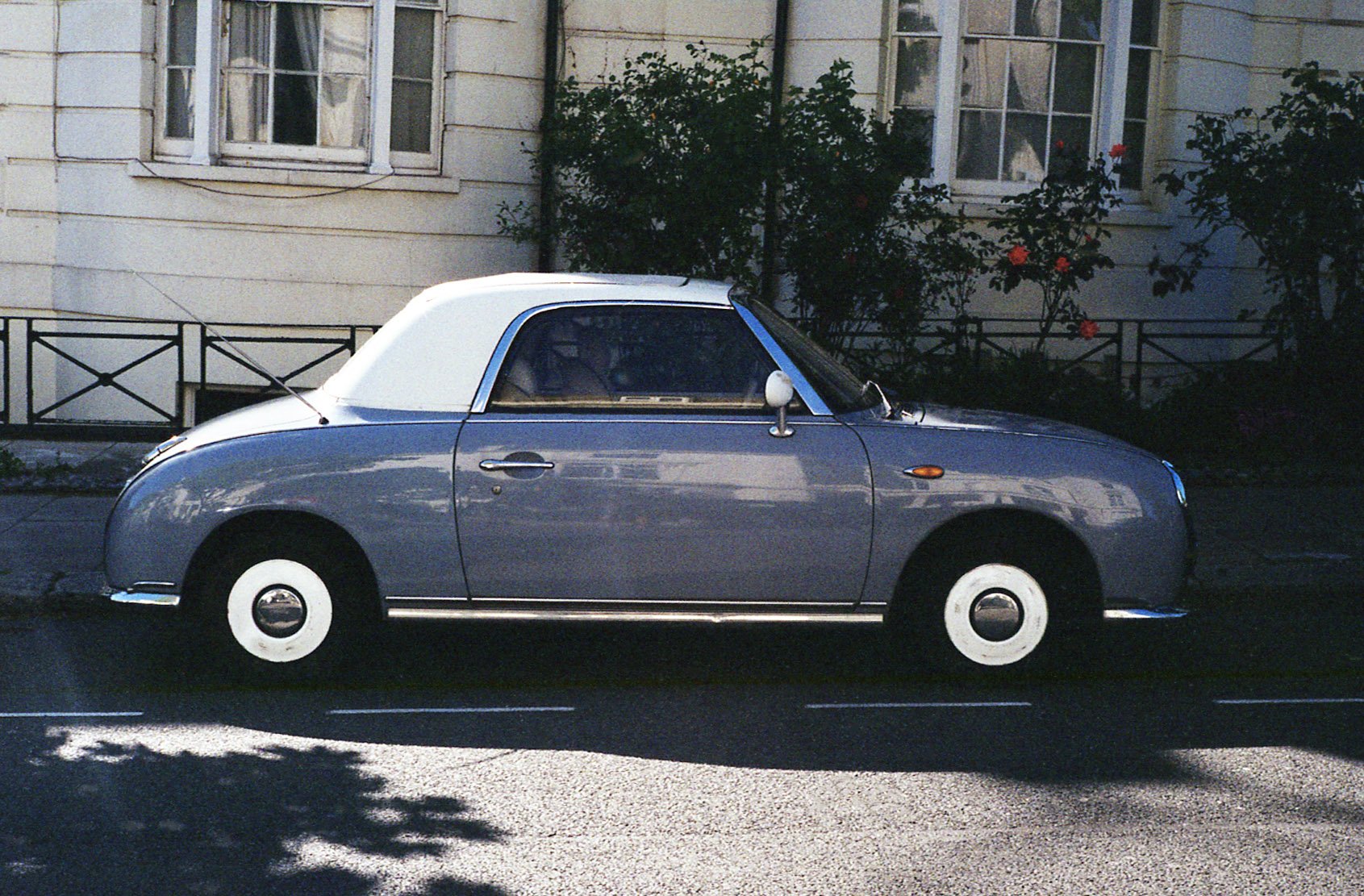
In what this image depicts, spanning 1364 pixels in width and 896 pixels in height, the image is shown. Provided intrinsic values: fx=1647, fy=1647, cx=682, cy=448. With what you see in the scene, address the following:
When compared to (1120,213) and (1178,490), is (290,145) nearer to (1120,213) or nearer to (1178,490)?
(1120,213)

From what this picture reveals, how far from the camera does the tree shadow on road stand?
178 inches

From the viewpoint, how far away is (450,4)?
42.4ft

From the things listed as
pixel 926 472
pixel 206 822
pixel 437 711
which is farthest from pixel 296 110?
pixel 206 822

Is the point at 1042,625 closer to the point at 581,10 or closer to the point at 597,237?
the point at 597,237

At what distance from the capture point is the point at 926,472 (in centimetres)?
650

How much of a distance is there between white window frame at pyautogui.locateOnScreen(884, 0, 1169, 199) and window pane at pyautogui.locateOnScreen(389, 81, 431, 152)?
377cm

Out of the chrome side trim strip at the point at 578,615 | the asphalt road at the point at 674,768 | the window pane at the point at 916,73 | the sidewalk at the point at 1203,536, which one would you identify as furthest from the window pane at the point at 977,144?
the chrome side trim strip at the point at 578,615

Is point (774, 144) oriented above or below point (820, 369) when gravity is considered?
above

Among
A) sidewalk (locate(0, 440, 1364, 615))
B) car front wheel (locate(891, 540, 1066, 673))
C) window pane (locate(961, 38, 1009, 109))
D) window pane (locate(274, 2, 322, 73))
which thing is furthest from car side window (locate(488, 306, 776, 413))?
window pane (locate(961, 38, 1009, 109))

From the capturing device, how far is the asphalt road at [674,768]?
4652 mm

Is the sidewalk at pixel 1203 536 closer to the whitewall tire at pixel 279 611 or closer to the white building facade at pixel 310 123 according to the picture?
the whitewall tire at pixel 279 611

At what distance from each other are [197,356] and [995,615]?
8536mm

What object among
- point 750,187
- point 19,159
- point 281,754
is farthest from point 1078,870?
→ point 19,159

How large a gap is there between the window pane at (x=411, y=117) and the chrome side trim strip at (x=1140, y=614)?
822cm
